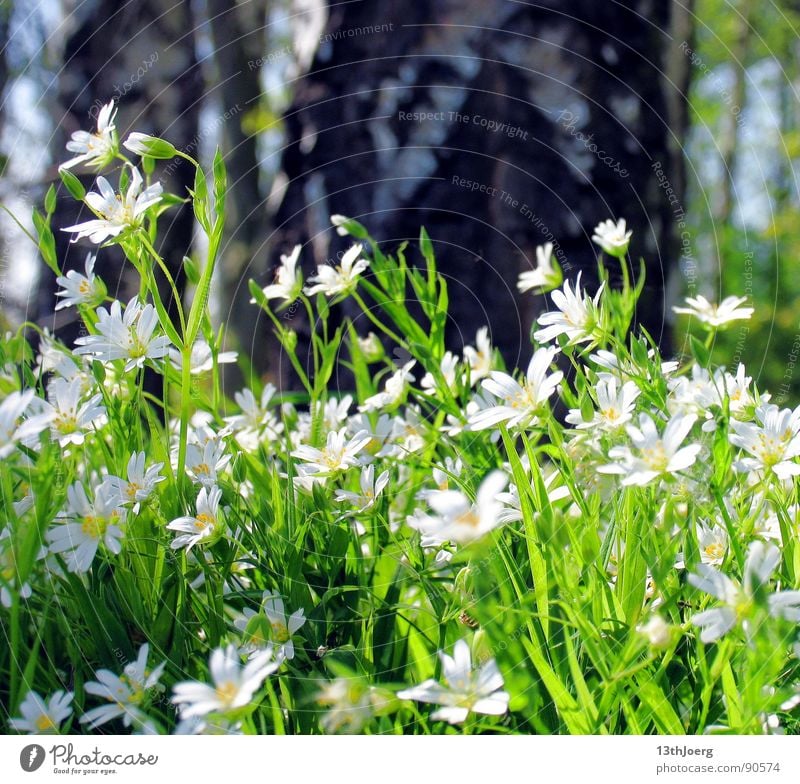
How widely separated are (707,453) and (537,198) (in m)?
0.56

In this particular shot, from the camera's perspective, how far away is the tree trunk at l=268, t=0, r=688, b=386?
99cm

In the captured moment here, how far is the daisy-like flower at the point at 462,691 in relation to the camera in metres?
0.40

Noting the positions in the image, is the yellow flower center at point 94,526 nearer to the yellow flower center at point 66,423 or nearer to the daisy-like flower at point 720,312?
the yellow flower center at point 66,423

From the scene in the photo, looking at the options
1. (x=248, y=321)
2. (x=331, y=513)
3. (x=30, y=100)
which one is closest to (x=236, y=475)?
(x=331, y=513)

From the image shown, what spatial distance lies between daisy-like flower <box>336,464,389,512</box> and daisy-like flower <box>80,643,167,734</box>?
0.16 meters

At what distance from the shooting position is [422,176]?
100 cm

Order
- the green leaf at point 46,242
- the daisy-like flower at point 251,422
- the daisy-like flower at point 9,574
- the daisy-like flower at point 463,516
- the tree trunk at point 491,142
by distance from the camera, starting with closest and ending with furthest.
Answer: the daisy-like flower at point 463,516 < the daisy-like flower at point 9,574 < the green leaf at point 46,242 < the daisy-like flower at point 251,422 < the tree trunk at point 491,142

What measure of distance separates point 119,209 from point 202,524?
22 centimetres

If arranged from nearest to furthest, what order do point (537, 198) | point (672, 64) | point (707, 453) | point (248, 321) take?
1. point (707, 453)
2. point (537, 198)
3. point (672, 64)
4. point (248, 321)

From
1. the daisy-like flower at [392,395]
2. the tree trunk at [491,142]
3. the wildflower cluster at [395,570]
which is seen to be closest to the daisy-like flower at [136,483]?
the wildflower cluster at [395,570]

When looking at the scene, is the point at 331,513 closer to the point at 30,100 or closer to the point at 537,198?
the point at 537,198

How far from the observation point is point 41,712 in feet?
1.56

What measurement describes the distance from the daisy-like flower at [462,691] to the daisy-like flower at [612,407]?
16 centimetres

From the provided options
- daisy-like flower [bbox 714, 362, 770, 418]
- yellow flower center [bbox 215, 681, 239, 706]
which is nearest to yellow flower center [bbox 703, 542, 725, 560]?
daisy-like flower [bbox 714, 362, 770, 418]
